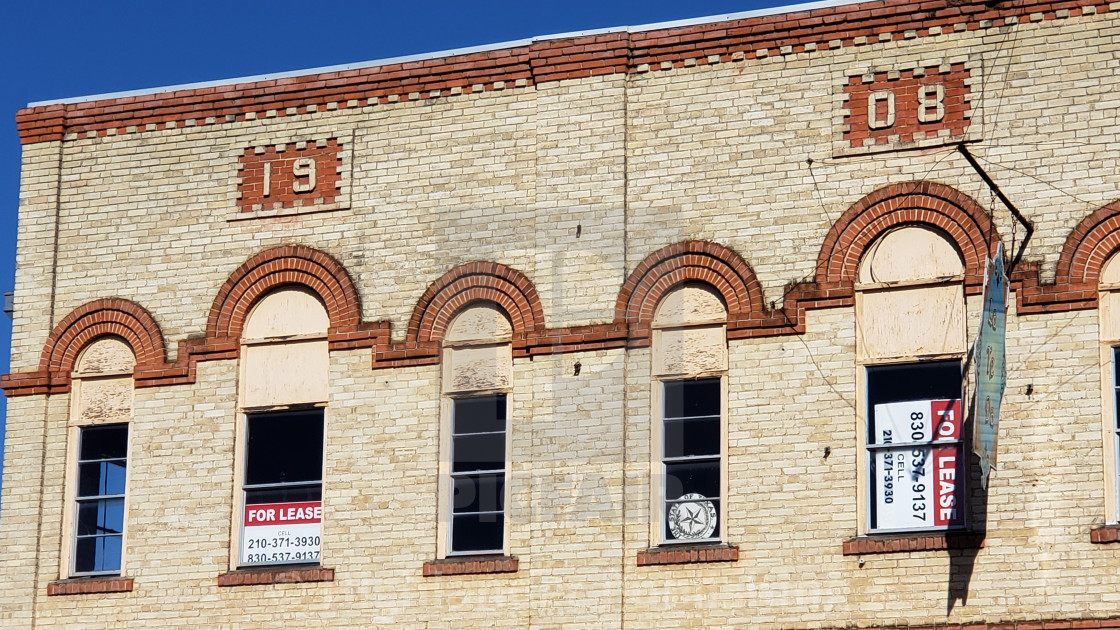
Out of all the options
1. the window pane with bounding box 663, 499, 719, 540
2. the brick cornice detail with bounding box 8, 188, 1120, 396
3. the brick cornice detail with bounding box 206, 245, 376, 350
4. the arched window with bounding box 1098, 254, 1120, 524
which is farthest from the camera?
the brick cornice detail with bounding box 206, 245, 376, 350

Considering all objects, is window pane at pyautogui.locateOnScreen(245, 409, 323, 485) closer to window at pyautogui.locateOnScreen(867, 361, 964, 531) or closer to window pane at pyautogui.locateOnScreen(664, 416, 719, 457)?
window pane at pyautogui.locateOnScreen(664, 416, 719, 457)

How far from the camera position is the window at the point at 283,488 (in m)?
21.1

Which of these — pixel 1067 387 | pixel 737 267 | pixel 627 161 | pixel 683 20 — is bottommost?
pixel 1067 387

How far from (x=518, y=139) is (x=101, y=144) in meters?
5.57

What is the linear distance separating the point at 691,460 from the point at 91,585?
24.0 ft

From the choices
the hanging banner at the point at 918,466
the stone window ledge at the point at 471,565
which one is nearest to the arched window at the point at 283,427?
the stone window ledge at the point at 471,565

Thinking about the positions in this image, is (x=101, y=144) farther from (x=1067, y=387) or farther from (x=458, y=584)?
(x=1067, y=387)

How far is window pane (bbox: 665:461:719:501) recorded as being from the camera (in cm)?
1977

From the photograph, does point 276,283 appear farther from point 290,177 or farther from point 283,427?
point 283,427

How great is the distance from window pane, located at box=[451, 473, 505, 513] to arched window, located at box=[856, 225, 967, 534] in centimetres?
413

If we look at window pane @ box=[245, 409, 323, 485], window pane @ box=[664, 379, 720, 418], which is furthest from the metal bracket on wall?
window pane @ box=[245, 409, 323, 485]

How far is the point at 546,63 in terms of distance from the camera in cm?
2136

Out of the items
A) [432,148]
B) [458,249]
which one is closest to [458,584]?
[458,249]

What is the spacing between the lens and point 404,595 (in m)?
20.3
